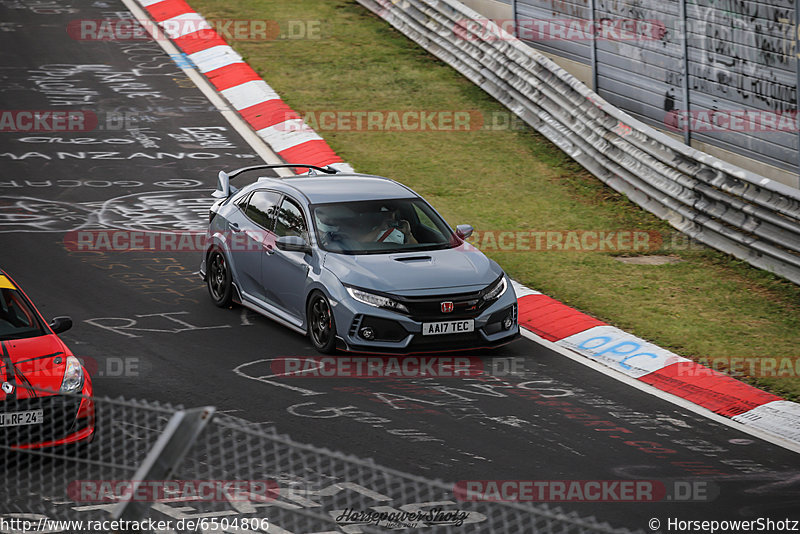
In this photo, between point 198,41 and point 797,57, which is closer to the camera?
point 797,57

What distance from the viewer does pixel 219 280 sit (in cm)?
1288

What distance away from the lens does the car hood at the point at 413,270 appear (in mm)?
10945

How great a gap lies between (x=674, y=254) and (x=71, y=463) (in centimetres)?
994

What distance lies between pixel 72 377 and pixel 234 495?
2.92 metres

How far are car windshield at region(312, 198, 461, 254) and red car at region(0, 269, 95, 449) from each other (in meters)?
3.27

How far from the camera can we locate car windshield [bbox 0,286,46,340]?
891 centimetres

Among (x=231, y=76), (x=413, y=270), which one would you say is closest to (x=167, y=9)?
(x=231, y=76)

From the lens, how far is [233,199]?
1319 centimetres

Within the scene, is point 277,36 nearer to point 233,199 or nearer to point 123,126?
point 123,126

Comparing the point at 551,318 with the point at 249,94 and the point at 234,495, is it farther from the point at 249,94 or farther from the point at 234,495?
the point at 249,94

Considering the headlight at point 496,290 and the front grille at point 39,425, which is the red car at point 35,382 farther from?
the headlight at point 496,290

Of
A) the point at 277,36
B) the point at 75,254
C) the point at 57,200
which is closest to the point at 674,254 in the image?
the point at 75,254

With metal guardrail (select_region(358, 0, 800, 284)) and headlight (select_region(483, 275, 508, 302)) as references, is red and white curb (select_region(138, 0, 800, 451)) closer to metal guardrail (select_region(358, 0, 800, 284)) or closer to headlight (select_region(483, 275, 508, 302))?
headlight (select_region(483, 275, 508, 302))

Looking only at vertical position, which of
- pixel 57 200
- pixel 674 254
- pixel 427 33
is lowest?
pixel 674 254
